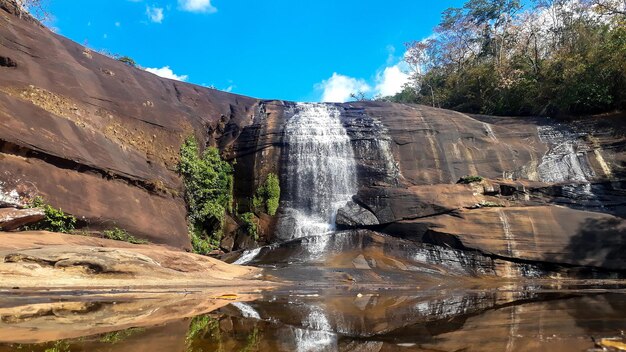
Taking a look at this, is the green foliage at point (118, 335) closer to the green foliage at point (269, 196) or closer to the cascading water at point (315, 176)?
the cascading water at point (315, 176)

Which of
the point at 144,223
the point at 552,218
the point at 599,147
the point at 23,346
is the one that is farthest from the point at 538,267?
the point at 23,346

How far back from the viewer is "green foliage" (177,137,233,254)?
20953mm

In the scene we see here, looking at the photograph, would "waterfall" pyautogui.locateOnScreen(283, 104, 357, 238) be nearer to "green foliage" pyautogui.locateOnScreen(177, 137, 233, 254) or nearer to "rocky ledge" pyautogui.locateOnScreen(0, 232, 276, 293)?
"green foliage" pyautogui.locateOnScreen(177, 137, 233, 254)

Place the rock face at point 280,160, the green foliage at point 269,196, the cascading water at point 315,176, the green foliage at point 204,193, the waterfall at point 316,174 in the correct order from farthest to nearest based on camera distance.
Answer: the green foliage at point 269,196, the waterfall at point 316,174, the cascading water at point 315,176, the green foliage at point 204,193, the rock face at point 280,160

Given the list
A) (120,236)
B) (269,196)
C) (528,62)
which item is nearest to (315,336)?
(120,236)

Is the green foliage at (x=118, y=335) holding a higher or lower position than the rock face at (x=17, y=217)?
lower

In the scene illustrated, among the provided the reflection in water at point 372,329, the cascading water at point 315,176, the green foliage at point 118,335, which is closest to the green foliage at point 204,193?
the cascading water at point 315,176

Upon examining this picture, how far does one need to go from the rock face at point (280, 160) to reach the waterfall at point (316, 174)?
522 millimetres

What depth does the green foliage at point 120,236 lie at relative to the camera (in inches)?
599

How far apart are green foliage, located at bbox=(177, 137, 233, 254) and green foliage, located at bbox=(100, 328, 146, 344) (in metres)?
15.1

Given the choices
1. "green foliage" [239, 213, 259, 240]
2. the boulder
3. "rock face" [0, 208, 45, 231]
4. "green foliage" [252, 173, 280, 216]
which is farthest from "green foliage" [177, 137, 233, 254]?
"rock face" [0, 208, 45, 231]

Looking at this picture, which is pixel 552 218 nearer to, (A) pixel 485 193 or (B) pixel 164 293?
(A) pixel 485 193

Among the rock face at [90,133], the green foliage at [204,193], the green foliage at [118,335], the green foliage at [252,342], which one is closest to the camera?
the green foliage at [252,342]

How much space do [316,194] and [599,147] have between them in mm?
16194
